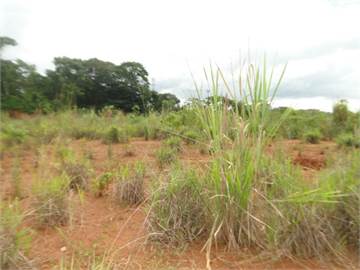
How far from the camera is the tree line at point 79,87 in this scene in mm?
5336

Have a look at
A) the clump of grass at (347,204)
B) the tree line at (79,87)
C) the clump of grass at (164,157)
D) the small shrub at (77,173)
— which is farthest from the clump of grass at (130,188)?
the tree line at (79,87)

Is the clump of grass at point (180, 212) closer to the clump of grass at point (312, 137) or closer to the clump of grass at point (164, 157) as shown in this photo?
the clump of grass at point (164, 157)

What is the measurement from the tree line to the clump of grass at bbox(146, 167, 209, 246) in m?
2.45

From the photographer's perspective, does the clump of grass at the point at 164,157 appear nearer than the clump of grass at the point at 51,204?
No

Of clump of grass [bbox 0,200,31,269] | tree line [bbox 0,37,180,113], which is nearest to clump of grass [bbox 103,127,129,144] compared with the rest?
tree line [bbox 0,37,180,113]

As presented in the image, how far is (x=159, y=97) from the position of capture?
564cm

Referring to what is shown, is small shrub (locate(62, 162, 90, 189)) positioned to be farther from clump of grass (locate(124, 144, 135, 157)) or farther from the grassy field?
clump of grass (locate(124, 144, 135, 157))

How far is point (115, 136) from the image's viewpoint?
5266 mm

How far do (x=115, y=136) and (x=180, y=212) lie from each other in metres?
3.30

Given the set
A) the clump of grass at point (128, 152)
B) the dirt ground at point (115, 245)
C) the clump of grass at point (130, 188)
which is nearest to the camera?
the dirt ground at point (115, 245)

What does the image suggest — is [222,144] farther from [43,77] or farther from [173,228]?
[43,77]

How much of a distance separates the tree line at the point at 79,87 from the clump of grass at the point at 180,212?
2453 mm

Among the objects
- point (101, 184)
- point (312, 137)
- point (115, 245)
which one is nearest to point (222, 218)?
point (115, 245)

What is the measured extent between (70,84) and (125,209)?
4684mm
